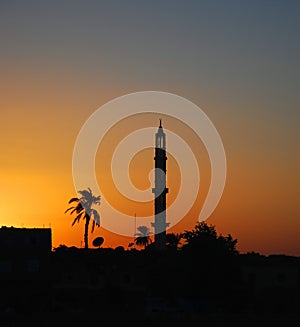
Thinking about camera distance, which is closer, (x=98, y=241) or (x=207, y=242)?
(x=207, y=242)

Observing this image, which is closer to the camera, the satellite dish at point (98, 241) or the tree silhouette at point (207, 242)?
the tree silhouette at point (207, 242)

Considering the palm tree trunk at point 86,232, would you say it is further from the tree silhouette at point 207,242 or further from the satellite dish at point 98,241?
the tree silhouette at point 207,242

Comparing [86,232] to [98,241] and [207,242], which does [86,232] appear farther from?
[207,242]

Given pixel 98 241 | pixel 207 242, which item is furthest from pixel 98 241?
pixel 207 242

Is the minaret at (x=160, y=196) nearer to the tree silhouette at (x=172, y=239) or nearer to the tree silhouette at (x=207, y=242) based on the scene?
the tree silhouette at (x=172, y=239)

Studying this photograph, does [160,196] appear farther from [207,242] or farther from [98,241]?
[207,242]

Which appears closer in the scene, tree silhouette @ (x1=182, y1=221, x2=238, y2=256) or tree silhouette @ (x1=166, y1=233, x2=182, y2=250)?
tree silhouette @ (x1=182, y1=221, x2=238, y2=256)

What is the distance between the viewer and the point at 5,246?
79.0 metres

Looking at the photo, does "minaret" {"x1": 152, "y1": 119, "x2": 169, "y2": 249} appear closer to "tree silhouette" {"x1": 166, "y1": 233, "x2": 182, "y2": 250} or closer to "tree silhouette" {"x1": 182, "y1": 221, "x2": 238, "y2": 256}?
"tree silhouette" {"x1": 166, "y1": 233, "x2": 182, "y2": 250}

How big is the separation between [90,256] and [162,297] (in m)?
12.7

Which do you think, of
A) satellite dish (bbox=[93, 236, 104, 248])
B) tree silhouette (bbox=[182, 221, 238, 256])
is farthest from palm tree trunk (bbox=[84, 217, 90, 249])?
tree silhouette (bbox=[182, 221, 238, 256])

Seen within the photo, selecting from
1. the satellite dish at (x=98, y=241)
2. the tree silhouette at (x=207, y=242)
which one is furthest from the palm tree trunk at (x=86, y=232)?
the tree silhouette at (x=207, y=242)

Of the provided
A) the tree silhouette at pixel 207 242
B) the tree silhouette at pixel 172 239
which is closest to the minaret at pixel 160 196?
the tree silhouette at pixel 172 239

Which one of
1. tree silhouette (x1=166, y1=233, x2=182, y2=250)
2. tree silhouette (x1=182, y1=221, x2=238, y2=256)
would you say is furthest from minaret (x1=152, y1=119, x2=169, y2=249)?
tree silhouette (x1=182, y1=221, x2=238, y2=256)
